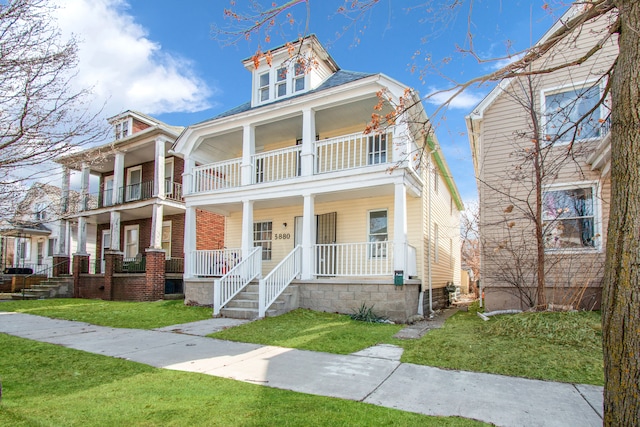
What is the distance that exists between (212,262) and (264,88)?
6395mm

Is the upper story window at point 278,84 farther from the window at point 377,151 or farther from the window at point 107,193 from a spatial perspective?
the window at point 107,193

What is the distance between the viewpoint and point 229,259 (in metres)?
12.8

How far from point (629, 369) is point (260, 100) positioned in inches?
537

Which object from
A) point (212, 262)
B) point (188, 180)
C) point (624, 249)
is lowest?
point (212, 262)

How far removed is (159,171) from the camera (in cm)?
1666

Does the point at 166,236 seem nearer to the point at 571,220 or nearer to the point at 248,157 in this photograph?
the point at 248,157

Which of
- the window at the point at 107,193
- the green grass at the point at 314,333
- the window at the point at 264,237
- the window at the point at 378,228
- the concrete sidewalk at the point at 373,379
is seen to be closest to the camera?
the concrete sidewalk at the point at 373,379

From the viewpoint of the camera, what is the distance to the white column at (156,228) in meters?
16.0

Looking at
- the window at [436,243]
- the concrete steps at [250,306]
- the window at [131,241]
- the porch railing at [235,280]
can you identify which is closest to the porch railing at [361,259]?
the concrete steps at [250,306]

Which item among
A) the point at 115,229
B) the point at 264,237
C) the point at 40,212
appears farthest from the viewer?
the point at 115,229

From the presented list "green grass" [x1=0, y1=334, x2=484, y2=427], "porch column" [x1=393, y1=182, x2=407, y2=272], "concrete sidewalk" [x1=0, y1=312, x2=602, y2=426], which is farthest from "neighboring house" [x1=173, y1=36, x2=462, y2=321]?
"green grass" [x1=0, y1=334, x2=484, y2=427]

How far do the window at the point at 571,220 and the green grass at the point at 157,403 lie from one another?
825 centimetres

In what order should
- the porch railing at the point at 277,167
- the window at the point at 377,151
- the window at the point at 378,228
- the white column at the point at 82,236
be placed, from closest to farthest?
the window at the point at 377,151
the window at the point at 378,228
the porch railing at the point at 277,167
the white column at the point at 82,236

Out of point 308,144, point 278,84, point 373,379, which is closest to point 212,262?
point 308,144
